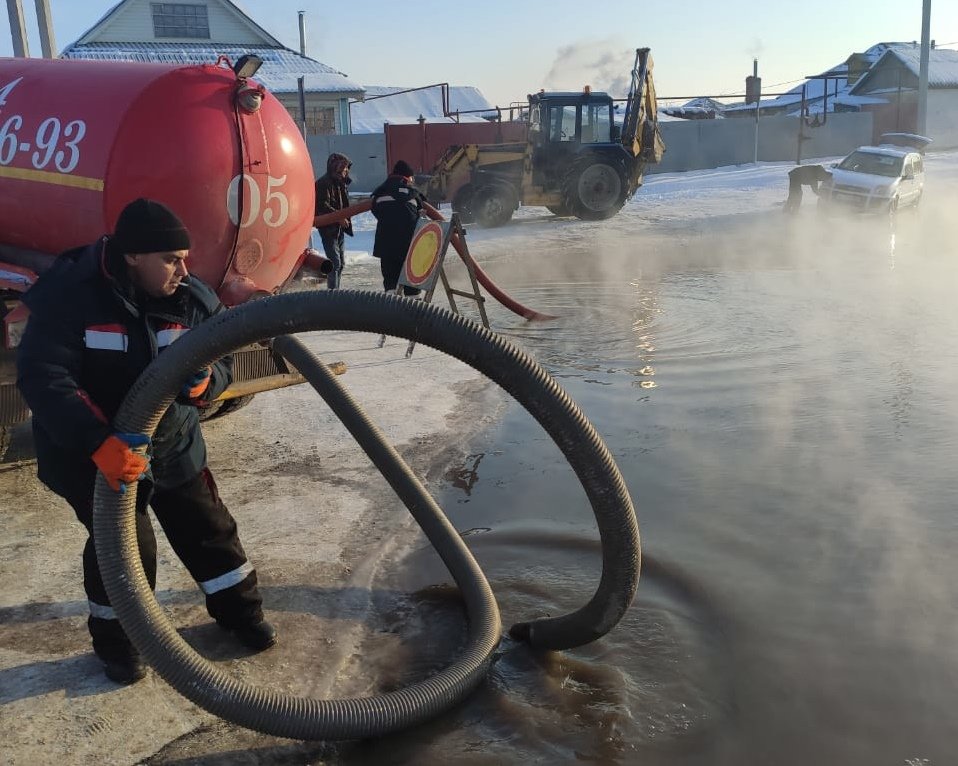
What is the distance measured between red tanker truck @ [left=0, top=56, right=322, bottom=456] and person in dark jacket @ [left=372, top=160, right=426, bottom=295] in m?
3.11

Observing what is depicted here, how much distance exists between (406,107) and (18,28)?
136ft

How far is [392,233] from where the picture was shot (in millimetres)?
8562

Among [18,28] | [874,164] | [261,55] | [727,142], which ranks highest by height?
[261,55]

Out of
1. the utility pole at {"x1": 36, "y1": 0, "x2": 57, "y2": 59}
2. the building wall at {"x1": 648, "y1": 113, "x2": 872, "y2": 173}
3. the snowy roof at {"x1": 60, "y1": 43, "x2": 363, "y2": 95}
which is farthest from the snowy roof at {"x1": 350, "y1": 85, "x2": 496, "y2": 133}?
the utility pole at {"x1": 36, "y1": 0, "x2": 57, "y2": 59}

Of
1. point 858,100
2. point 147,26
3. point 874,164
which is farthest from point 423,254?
point 858,100

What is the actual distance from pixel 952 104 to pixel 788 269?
116 feet

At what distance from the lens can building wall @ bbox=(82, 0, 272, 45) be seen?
98.2 feet

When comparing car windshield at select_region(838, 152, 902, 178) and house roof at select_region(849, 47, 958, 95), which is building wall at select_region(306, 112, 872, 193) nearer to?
car windshield at select_region(838, 152, 902, 178)

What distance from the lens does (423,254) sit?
7.73 m

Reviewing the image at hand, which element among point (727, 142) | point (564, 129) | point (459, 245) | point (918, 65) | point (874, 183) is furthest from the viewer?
point (918, 65)

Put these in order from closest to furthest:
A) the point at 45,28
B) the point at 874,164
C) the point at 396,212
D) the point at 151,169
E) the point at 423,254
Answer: the point at 151,169 → the point at 423,254 → the point at 396,212 → the point at 45,28 → the point at 874,164

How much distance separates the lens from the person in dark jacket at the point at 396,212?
8500mm

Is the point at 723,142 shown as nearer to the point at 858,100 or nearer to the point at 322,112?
the point at 322,112

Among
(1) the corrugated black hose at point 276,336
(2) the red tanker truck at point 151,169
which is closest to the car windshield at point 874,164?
(2) the red tanker truck at point 151,169
